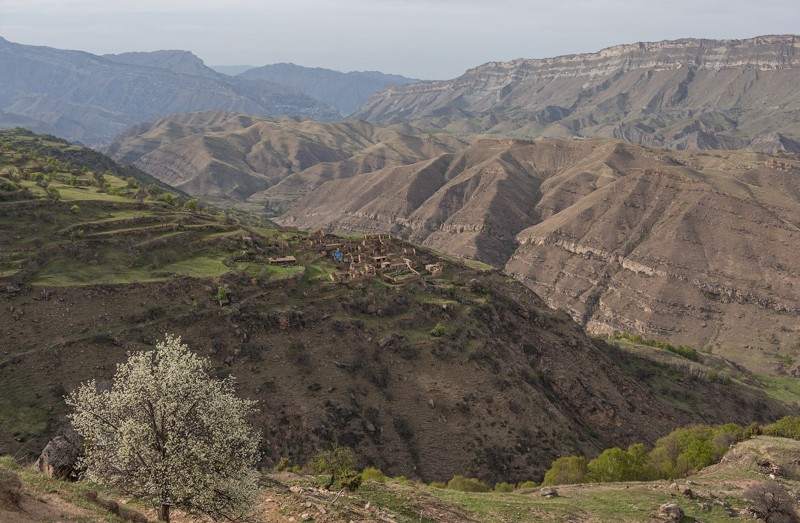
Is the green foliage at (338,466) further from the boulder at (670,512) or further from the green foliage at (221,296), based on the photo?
the green foliage at (221,296)

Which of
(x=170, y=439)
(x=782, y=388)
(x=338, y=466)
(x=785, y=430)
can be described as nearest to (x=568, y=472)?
(x=785, y=430)

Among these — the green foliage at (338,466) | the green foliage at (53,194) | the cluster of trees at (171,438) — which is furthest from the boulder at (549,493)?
the green foliage at (53,194)

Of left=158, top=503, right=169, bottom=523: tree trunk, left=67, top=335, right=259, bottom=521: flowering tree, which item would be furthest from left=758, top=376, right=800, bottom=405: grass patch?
left=158, top=503, right=169, bottom=523: tree trunk

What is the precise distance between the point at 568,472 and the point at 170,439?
4385 cm

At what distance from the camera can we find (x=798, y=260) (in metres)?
180

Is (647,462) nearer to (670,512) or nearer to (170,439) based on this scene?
(670,512)

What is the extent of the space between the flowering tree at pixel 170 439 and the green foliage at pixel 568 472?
127 ft

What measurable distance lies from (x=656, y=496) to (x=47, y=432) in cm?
5523

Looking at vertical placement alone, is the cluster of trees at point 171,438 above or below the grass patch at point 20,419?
above

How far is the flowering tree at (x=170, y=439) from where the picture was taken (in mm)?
25656

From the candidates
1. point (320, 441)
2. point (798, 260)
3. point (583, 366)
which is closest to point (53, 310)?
point (320, 441)

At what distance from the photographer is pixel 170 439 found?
25.7 meters

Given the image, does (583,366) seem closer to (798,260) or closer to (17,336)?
(17,336)

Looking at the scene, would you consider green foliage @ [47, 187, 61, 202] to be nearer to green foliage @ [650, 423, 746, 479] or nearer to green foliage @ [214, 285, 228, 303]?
green foliage @ [214, 285, 228, 303]
